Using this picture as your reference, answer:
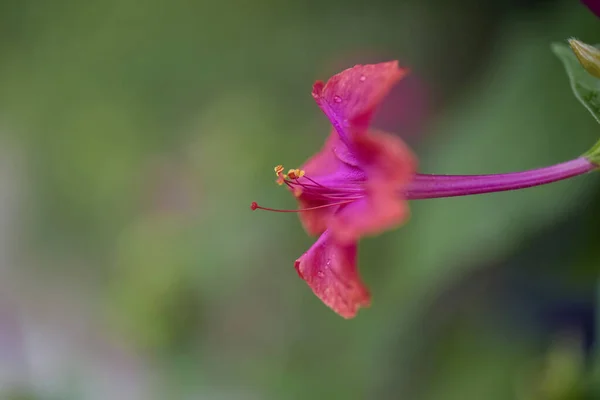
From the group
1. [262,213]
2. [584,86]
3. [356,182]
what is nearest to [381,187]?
[356,182]

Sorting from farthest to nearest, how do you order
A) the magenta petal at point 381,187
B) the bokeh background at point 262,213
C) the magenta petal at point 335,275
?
1. the bokeh background at point 262,213
2. the magenta petal at point 335,275
3. the magenta petal at point 381,187

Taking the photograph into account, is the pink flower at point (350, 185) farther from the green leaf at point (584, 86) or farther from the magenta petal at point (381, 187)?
the green leaf at point (584, 86)

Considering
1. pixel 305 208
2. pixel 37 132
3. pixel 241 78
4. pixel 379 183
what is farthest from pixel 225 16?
pixel 379 183

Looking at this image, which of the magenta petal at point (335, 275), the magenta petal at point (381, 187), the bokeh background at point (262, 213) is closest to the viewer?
the magenta petal at point (381, 187)

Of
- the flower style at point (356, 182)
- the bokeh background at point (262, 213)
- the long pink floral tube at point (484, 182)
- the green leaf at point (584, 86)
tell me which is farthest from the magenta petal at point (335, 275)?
the bokeh background at point (262, 213)

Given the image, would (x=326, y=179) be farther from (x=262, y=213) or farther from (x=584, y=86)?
(x=262, y=213)

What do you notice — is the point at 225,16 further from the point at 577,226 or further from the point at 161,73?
the point at 577,226
